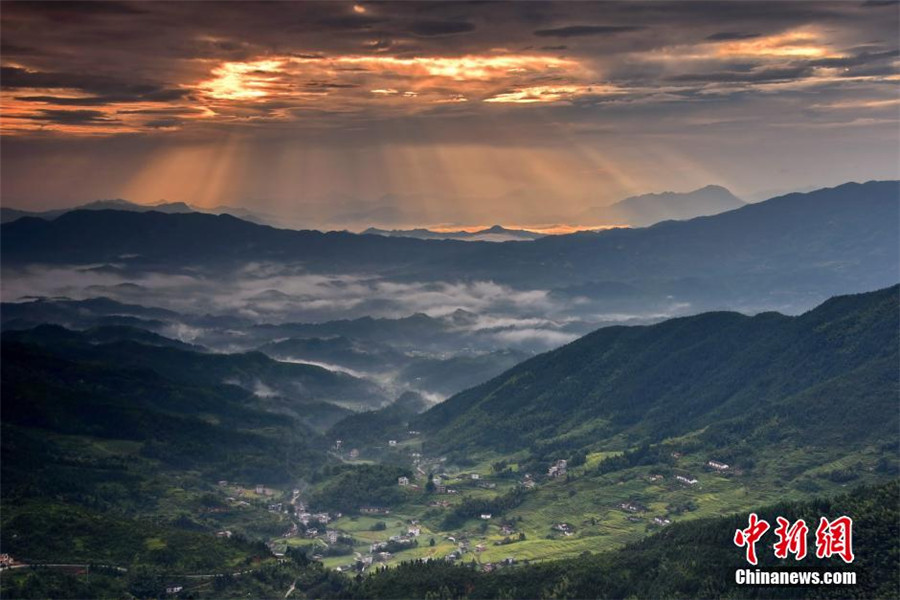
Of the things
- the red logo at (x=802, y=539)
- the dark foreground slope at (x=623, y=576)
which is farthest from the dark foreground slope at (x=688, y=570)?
the red logo at (x=802, y=539)

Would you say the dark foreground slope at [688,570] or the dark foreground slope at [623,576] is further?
the dark foreground slope at [623,576]

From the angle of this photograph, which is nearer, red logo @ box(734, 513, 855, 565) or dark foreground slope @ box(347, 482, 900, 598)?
red logo @ box(734, 513, 855, 565)

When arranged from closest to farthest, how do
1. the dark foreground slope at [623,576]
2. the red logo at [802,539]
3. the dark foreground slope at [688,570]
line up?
the red logo at [802,539], the dark foreground slope at [688,570], the dark foreground slope at [623,576]

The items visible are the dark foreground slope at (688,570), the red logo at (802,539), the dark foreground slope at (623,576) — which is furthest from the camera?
the dark foreground slope at (623,576)

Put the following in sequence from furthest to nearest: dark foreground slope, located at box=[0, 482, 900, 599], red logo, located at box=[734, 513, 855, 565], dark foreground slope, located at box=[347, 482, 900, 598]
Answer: dark foreground slope, located at box=[0, 482, 900, 599] → dark foreground slope, located at box=[347, 482, 900, 598] → red logo, located at box=[734, 513, 855, 565]

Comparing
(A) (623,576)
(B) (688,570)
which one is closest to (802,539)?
(B) (688,570)

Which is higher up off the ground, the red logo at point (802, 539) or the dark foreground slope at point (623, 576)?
the red logo at point (802, 539)

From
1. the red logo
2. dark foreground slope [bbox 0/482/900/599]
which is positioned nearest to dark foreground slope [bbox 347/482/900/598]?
dark foreground slope [bbox 0/482/900/599]

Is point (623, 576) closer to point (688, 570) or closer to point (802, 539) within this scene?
point (688, 570)

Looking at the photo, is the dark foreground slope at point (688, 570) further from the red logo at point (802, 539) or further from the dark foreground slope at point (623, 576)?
the red logo at point (802, 539)

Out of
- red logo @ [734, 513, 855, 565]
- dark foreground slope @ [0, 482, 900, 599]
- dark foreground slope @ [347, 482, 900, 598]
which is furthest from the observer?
dark foreground slope @ [0, 482, 900, 599]

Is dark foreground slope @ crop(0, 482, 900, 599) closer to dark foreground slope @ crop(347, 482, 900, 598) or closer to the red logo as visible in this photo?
dark foreground slope @ crop(347, 482, 900, 598)
